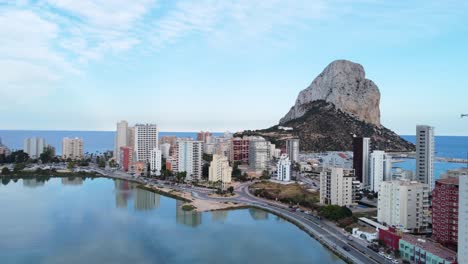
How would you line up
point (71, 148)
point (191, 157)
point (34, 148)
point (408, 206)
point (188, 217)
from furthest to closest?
point (71, 148), point (34, 148), point (191, 157), point (188, 217), point (408, 206)

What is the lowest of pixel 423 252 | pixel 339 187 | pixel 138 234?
pixel 138 234

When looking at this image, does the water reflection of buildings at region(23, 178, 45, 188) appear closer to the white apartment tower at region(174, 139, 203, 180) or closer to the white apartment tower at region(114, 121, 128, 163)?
the white apartment tower at region(174, 139, 203, 180)

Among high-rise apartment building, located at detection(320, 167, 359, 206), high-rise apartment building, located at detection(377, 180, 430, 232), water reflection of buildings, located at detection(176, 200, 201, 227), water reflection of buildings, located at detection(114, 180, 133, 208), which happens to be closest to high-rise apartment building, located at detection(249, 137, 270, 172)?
water reflection of buildings, located at detection(114, 180, 133, 208)

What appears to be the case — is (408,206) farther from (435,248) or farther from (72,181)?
(72,181)

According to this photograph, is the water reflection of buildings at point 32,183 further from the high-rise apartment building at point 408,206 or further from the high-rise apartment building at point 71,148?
the high-rise apartment building at point 408,206

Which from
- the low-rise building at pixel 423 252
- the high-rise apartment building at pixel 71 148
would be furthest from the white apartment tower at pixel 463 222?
the high-rise apartment building at pixel 71 148

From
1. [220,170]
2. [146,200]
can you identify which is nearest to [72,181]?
[146,200]
